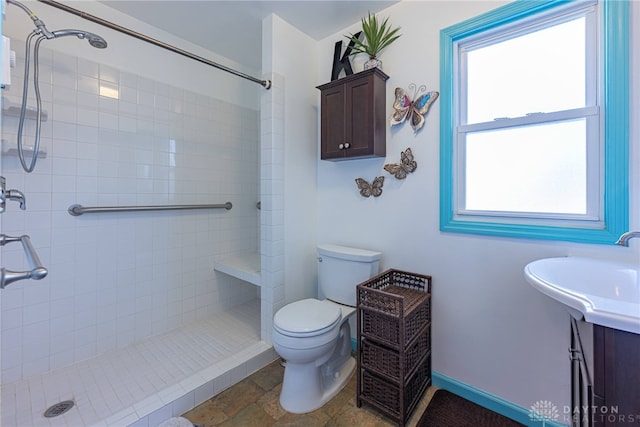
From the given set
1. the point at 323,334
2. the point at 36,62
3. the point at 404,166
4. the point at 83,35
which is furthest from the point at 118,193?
the point at 404,166

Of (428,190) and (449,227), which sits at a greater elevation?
(428,190)

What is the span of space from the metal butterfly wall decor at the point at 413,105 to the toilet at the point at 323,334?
835 millimetres

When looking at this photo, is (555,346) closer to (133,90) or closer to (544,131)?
(544,131)

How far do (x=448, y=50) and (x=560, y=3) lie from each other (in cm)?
47

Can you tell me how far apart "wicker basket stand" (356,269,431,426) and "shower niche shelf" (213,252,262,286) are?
34.0 inches

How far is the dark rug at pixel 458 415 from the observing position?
1332 mm

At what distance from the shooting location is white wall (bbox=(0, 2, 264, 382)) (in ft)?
5.15

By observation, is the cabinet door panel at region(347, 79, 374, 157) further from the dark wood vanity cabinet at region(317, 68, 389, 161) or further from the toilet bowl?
the toilet bowl

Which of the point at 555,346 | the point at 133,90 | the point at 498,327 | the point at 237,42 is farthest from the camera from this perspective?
the point at 237,42

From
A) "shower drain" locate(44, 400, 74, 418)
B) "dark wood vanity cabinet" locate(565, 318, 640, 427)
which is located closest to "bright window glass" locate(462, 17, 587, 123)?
"dark wood vanity cabinet" locate(565, 318, 640, 427)

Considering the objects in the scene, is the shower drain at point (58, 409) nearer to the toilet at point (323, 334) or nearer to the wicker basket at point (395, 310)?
the toilet at point (323, 334)

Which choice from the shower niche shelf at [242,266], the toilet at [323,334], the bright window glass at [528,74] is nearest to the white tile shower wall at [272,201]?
the shower niche shelf at [242,266]

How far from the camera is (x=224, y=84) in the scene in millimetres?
2449

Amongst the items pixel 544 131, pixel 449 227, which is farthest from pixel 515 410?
pixel 544 131
